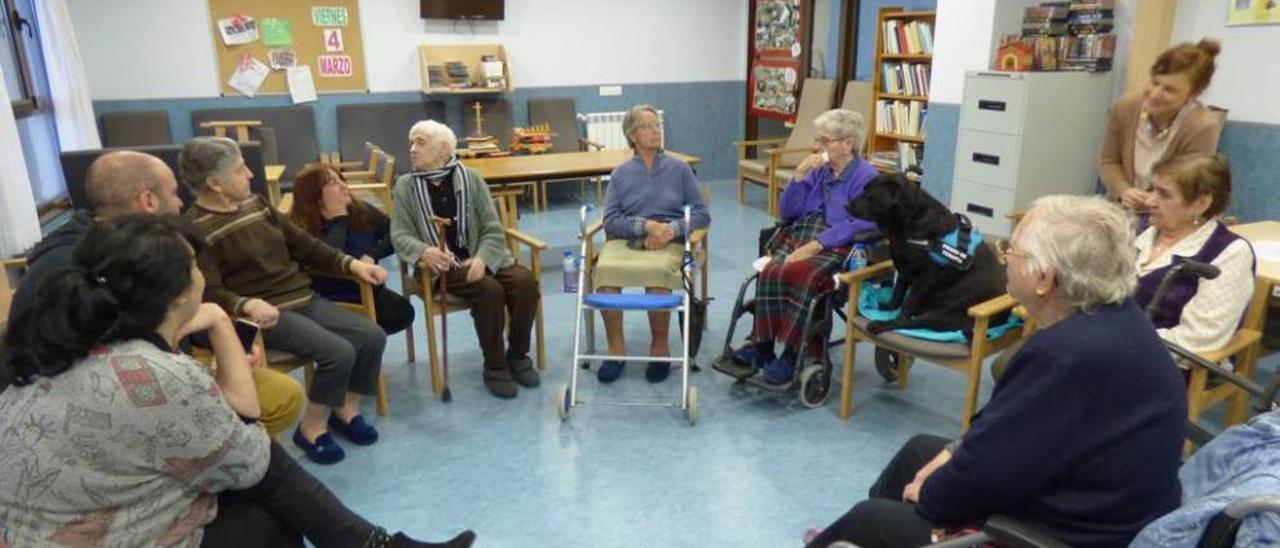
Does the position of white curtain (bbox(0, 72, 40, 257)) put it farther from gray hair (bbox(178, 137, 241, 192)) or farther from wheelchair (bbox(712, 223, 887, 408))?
wheelchair (bbox(712, 223, 887, 408))

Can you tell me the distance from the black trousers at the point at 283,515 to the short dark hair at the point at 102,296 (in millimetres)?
425

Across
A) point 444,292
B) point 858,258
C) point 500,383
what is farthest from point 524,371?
point 858,258

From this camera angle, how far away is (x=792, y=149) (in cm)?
610

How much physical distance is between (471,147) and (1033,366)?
5141 millimetres

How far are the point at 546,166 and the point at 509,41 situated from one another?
92.1 inches

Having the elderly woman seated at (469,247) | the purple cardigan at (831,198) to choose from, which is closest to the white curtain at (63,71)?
the elderly woman seated at (469,247)

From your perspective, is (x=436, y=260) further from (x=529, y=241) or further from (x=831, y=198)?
(x=831, y=198)

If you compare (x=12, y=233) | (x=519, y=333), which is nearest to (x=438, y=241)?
(x=519, y=333)

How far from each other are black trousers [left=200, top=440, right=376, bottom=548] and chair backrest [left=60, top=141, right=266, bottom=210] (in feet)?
4.98

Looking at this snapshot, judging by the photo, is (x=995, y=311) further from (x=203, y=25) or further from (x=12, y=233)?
(x=203, y=25)

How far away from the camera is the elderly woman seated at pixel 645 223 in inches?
126

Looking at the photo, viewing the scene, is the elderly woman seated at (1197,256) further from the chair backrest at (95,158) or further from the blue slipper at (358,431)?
the chair backrest at (95,158)

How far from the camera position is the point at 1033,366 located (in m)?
1.32

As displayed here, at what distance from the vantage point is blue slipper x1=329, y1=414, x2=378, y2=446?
2.79 meters
